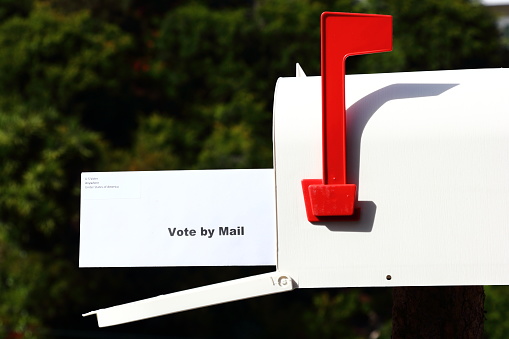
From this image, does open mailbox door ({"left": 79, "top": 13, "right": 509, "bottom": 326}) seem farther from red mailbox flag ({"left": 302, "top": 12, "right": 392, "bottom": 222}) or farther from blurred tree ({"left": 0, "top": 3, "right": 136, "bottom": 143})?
blurred tree ({"left": 0, "top": 3, "right": 136, "bottom": 143})

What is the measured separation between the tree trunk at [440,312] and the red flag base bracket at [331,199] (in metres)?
0.91

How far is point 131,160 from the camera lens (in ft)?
36.6

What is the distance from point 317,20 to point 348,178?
12.0 meters

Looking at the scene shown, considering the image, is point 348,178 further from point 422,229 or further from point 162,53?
point 162,53

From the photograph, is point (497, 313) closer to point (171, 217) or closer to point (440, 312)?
point (440, 312)

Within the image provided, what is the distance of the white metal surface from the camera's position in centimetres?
194

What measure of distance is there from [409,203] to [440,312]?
909 millimetres

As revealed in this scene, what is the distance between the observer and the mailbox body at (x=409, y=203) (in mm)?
1921

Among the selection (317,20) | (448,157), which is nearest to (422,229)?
(448,157)

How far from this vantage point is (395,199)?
6.31ft

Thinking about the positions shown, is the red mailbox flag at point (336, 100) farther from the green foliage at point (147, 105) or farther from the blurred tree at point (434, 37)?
the blurred tree at point (434, 37)

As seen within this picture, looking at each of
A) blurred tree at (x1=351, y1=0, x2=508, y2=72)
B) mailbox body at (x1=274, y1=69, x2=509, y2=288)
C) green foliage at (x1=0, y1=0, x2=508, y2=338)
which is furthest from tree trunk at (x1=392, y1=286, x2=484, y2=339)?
blurred tree at (x1=351, y1=0, x2=508, y2=72)

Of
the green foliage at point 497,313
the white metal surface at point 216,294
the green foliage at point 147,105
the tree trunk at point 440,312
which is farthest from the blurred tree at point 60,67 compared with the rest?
the white metal surface at point 216,294

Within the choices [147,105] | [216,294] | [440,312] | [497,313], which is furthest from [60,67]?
[216,294]
